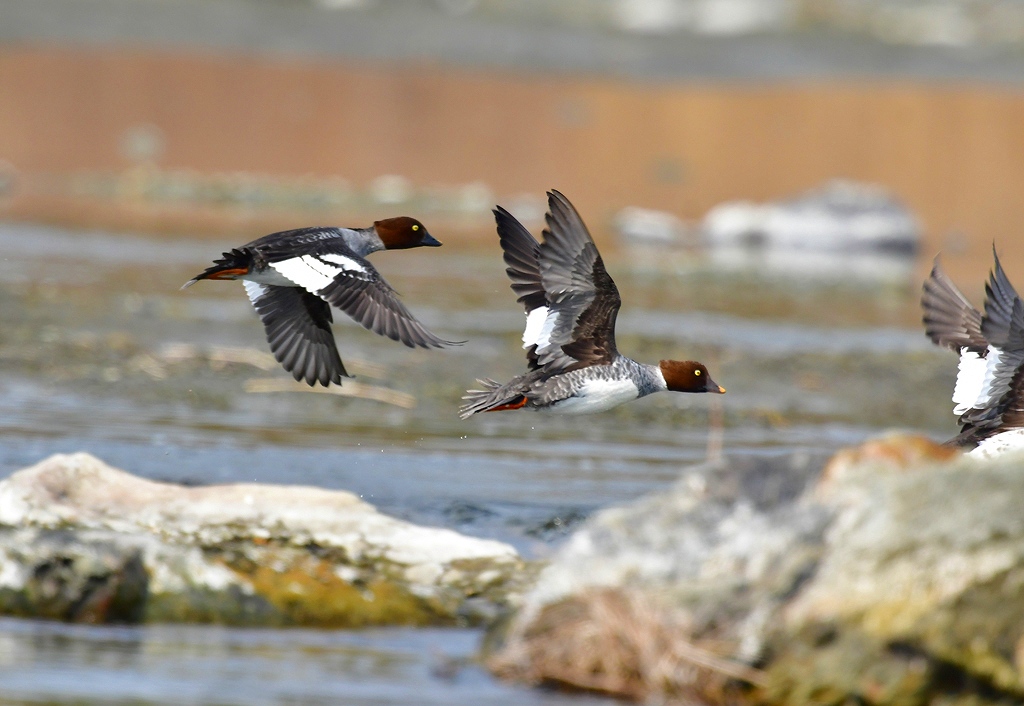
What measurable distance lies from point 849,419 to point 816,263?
10176mm

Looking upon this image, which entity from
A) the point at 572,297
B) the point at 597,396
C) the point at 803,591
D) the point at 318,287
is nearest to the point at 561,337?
the point at 572,297

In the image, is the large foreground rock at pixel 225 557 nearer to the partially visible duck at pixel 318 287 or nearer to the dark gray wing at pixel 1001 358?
the partially visible duck at pixel 318 287

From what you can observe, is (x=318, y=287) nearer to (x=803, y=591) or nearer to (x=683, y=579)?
(x=683, y=579)

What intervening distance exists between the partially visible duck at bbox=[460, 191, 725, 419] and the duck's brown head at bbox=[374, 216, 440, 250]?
1.02m

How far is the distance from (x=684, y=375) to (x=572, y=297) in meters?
1.00

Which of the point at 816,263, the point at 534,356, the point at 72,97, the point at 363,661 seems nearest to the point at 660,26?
the point at 72,97

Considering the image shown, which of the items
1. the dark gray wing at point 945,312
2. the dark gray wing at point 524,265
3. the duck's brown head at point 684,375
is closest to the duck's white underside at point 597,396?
the dark gray wing at point 524,265

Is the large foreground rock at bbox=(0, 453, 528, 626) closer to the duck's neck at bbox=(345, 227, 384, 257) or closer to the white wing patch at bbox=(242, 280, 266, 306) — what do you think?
the white wing patch at bbox=(242, 280, 266, 306)

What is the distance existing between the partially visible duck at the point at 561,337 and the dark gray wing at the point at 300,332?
96 centimetres

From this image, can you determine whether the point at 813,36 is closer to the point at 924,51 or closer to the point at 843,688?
the point at 924,51

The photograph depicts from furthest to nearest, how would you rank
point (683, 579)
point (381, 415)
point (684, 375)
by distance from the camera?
point (381, 415), point (684, 375), point (683, 579)

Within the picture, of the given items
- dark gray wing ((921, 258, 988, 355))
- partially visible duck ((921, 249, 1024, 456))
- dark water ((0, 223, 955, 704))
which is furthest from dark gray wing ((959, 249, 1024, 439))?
dark water ((0, 223, 955, 704))

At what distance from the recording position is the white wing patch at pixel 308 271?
817cm

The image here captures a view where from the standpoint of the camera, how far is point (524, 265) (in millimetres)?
8508
